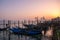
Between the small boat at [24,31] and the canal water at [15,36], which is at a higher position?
the small boat at [24,31]

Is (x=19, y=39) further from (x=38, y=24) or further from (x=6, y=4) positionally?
(x=6, y=4)

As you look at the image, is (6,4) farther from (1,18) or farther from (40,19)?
(40,19)

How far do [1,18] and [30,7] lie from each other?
0.36 m

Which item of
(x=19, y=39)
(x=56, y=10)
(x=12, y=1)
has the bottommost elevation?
(x=19, y=39)

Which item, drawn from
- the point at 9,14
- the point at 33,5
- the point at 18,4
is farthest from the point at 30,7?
the point at 9,14

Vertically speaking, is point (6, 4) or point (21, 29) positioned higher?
point (6, 4)

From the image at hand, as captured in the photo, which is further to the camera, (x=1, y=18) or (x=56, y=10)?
(x=56, y=10)

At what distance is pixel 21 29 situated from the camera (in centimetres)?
148

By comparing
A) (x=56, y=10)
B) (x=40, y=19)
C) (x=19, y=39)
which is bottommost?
(x=19, y=39)

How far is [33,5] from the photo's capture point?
153 cm

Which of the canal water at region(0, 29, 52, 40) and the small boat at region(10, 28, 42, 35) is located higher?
the small boat at region(10, 28, 42, 35)

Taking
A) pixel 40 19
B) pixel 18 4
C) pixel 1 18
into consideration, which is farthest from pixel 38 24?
pixel 1 18

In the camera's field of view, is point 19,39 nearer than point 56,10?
Yes

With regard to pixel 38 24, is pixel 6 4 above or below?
above
